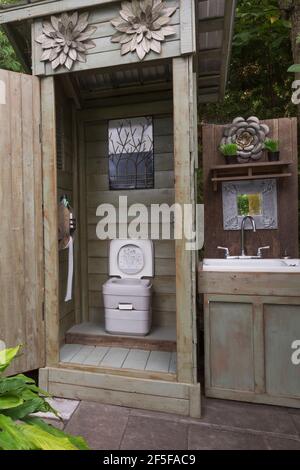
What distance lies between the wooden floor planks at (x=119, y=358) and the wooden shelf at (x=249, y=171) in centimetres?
138

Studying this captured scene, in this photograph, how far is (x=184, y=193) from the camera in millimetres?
1832

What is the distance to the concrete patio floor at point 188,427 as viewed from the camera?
1.59 m

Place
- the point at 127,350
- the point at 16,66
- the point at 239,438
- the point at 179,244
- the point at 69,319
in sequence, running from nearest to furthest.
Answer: the point at 239,438 < the point at 179,244 < the point at 127,350 < the point at 69,319 < the point at 16,66

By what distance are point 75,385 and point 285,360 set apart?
1.34 m

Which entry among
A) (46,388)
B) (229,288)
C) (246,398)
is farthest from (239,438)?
(46,388)

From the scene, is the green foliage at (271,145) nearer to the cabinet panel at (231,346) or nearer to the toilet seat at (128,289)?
the cabinet panel at (231,346)

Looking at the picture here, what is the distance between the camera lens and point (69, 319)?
2.60 metres

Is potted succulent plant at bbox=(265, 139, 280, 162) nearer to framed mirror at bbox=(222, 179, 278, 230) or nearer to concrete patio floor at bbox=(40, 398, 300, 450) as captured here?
framed mirror at bbox=(222, 179, 278, 230)

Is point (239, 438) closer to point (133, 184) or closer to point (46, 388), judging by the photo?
point (46, 388)

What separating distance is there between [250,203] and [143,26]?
4.77ft

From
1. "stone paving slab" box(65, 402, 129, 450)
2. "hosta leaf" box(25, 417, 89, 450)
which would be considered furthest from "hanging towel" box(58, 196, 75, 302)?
"hosta leaf" box(25, 417, 89, 450)

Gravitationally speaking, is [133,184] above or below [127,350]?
above

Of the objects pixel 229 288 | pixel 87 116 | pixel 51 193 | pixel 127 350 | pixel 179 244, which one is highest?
pixel 87 116

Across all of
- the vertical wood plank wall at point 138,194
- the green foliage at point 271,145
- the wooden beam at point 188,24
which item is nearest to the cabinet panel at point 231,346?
the vertical wood plank wall at point 138,194
